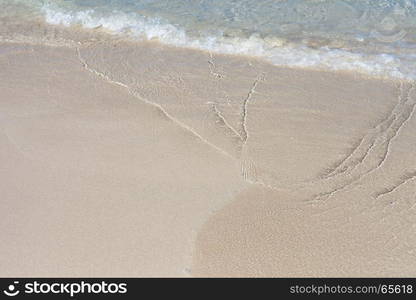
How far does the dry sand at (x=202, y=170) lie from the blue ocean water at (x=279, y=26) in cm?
41

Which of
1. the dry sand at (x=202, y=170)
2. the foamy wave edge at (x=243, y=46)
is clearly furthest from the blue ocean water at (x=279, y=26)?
the dry sand at (x=202, y=170)

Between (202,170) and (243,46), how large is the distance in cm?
235

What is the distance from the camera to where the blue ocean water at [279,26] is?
18.8 feet

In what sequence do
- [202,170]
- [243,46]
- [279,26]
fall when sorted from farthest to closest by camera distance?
[279,26] < [243,46] < [202,170]

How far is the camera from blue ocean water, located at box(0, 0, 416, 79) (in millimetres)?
5734

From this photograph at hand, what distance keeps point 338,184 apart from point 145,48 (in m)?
3.00

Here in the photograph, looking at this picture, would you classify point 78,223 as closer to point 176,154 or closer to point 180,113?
point 176,154

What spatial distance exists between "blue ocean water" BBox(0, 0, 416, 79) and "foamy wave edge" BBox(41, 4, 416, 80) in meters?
0.01

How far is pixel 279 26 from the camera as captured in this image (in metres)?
6.43

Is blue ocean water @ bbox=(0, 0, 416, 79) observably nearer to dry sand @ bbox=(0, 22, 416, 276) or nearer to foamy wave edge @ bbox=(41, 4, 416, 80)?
foamy wave edge @ bbox=(41, 4, 416, 80)

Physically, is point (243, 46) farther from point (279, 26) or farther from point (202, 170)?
point (202, 170)

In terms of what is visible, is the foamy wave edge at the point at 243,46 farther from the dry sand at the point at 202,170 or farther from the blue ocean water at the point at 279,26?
the dry sand at the point at 202,170

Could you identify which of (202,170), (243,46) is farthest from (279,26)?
(202,170)

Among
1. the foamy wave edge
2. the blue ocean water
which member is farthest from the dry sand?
the blue ocean water
